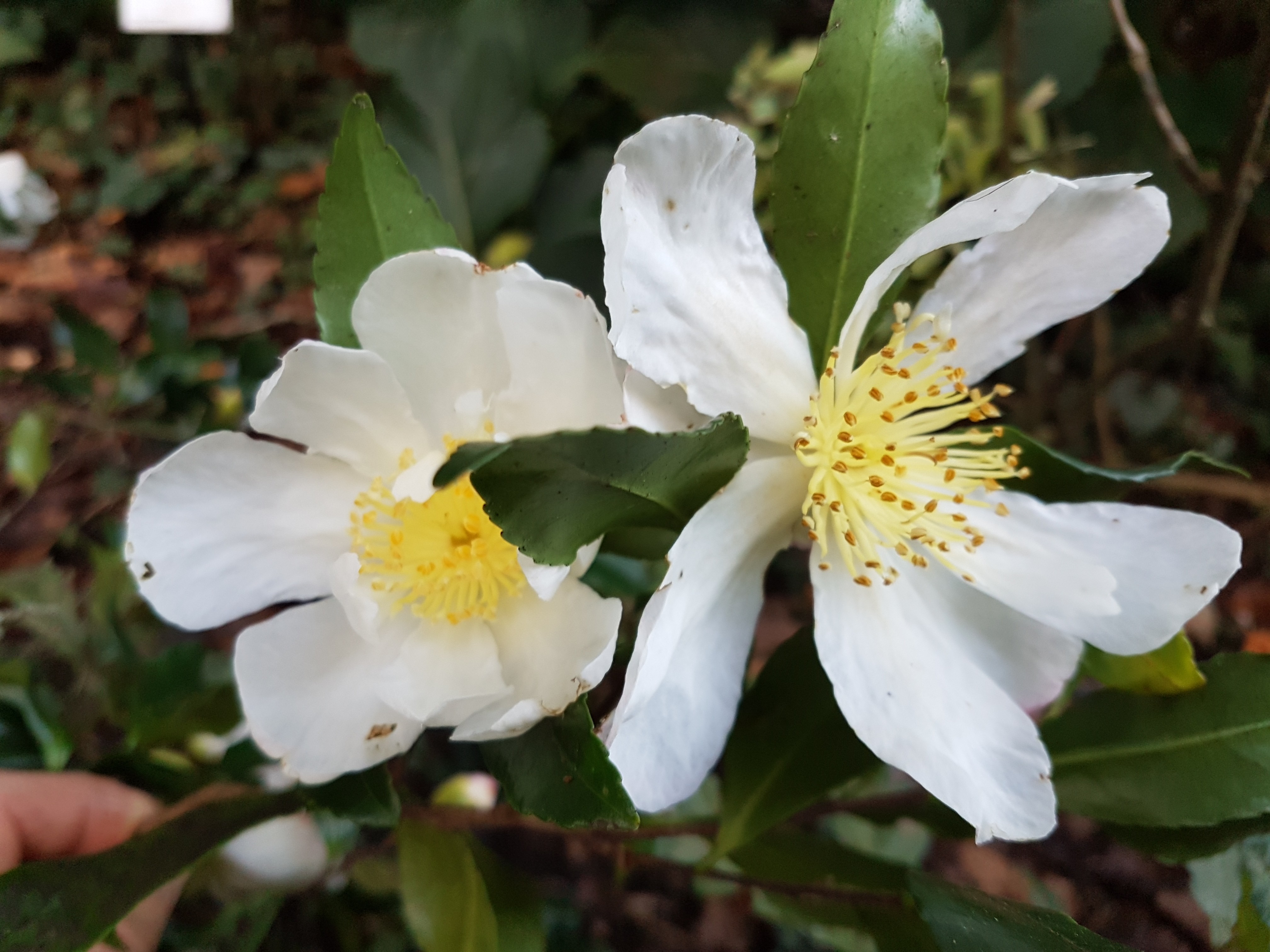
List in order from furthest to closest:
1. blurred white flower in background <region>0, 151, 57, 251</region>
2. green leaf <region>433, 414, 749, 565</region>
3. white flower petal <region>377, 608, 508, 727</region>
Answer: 1. blurred white flower in background <region>0, 151, 57, 251</region>
2. white flower petal <region>377, 608, 508, 727</region>
3. green leaf <region>433, 414, 749, 565</region>

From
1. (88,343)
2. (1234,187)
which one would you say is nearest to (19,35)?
(88,343)

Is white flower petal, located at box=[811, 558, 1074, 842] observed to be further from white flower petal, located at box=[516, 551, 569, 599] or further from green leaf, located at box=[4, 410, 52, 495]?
green leaf, located at box=[4, 410, 52, 495]

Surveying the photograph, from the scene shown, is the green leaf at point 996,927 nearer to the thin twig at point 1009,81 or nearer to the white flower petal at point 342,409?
the white flower petal at point 342,409

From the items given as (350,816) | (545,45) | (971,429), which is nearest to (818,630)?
(971,429)

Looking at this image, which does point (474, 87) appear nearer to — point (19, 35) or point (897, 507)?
point (897, 507)

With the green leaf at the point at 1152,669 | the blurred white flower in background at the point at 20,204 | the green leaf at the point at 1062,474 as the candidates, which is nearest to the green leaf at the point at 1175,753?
the green leaf at the point at 1152,669

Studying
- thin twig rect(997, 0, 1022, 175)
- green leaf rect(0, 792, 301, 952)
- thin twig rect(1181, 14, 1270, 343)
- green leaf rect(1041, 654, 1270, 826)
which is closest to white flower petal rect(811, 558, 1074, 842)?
green leaf rect(1041, 654, 1270, 826)

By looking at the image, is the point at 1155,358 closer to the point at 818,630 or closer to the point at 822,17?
the point at 822,17
